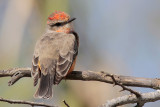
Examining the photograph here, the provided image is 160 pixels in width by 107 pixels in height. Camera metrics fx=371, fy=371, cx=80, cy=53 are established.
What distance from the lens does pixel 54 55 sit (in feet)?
19.2

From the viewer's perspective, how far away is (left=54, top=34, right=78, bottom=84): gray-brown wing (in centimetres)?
547

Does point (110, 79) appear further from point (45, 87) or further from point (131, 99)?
point (45, 87)

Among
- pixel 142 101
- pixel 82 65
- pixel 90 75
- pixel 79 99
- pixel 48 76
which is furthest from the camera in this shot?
pixel 82 65

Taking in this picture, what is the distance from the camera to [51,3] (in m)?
6.11

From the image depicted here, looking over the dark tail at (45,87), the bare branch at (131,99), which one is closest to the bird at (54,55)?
the dark tail at (45,87)

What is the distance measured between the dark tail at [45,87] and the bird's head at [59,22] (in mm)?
1455

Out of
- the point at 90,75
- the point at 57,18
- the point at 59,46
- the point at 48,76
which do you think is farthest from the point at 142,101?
the point at 57,18

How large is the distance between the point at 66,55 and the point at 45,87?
25.7 inches

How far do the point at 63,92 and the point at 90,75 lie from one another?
1055 millimetres

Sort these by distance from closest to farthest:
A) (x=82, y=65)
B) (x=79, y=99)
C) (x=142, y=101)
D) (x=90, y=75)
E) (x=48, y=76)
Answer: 1. (x=142, y=101)
2. (x=90, y=75)
3. (x=48, y=76)
4. (x=79, y=99)
5. (x=82, y=65)

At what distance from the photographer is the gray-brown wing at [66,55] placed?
5.47m

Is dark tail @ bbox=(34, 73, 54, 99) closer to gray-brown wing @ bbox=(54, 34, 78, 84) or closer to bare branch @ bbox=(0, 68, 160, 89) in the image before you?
gray-brown wing @ bbox=(54, 34, 78, 84)

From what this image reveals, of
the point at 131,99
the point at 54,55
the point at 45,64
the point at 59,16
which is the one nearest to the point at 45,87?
the point at 45,64

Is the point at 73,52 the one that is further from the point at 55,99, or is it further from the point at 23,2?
the point at 23,2
